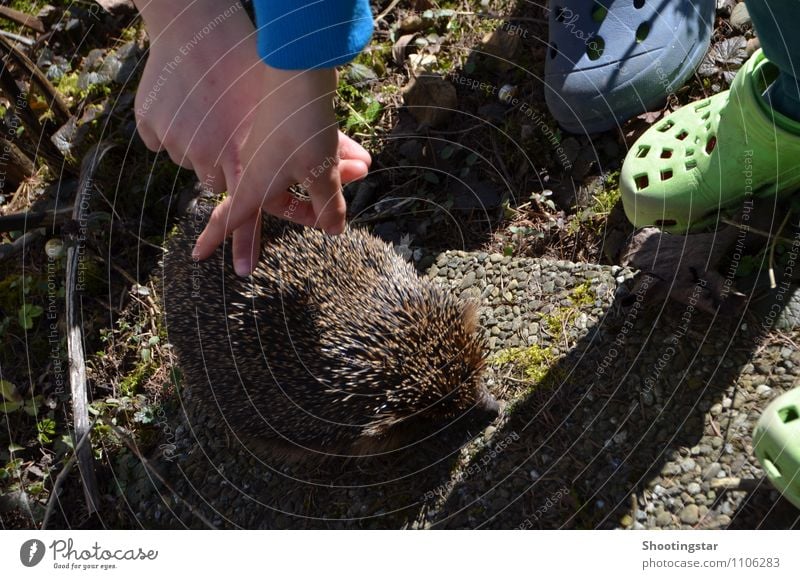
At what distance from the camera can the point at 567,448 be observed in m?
3.09

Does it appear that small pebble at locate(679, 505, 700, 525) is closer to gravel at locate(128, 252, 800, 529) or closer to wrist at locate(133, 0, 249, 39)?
gravel at locate(128, 252, 800, 529)

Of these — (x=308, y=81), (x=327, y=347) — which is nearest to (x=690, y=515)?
(x=327, y=347)

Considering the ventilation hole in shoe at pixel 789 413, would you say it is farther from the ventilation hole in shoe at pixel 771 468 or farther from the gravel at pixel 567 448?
the gravel at pixel 567 448

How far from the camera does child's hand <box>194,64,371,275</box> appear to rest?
264 centimetres

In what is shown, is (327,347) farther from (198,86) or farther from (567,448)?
(198,86)

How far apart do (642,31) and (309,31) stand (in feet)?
6.79

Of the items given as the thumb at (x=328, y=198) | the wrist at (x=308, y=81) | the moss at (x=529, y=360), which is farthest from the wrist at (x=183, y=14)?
the moss at (x=529, y=360)

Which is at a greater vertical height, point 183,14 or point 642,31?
point 183,14

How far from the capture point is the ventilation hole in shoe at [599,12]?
3686mm

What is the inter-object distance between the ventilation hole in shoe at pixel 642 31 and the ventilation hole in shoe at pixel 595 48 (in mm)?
185

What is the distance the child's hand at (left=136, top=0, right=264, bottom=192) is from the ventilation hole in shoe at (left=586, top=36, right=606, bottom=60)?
69.0 inches

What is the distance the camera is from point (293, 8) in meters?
2.46

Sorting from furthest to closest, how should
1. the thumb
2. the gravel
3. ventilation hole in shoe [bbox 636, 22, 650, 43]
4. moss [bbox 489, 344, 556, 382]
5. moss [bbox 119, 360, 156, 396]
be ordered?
moss [bbox 119, 360, 156, 396] < ventilation hole in shoe [bbox 636, 22, 650, 43] < moss [bbox 489, 344, 556, 382] < the gravel < the thumb

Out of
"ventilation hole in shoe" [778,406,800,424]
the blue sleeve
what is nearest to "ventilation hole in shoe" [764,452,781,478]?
"ventilation hole in shoe" [778,406,800,424]
